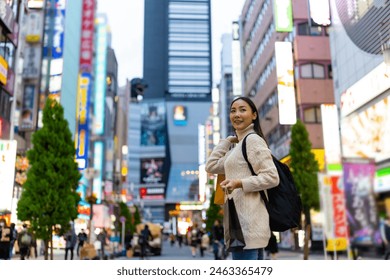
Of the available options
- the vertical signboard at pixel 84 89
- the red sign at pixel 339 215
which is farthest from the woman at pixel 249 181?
the vertical signboard at pixel 84 89

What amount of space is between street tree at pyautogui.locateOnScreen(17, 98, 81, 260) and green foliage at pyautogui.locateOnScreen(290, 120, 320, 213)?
9060 mm

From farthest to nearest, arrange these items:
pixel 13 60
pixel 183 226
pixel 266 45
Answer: pixel 183 226 < pixel 266 45 < pixel 13 60

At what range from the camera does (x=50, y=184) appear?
15.8 metres

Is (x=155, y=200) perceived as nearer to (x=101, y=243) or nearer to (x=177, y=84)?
(x=177, y=84)

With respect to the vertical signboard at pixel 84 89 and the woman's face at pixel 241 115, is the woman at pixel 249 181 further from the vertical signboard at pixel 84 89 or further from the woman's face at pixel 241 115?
the vertical signboard at pixel 84 89

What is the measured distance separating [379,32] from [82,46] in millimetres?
36044

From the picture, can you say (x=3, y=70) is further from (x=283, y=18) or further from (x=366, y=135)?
(x=366, y=135)

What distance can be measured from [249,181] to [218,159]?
40 cm

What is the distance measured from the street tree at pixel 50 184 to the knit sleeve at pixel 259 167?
14.4m

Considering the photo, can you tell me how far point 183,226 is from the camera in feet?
208

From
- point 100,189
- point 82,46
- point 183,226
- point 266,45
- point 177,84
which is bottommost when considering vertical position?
point 183,226

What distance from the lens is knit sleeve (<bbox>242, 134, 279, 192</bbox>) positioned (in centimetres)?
221

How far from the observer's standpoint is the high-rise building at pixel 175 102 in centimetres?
8969
